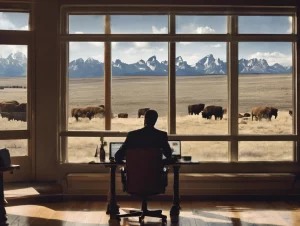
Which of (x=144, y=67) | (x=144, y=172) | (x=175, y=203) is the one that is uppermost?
(x=144, y=67)

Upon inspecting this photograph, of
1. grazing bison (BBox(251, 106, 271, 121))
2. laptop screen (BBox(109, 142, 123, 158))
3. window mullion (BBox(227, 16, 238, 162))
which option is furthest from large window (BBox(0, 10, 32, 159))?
grazing bison (BBox(251, 106, 271, 121))

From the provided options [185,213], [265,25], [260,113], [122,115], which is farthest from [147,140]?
[265,25]

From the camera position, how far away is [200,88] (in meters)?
8.05

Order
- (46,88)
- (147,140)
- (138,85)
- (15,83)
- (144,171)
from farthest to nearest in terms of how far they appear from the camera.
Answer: (138,85) → (15,83) → (46,88) → (147,140) → (144,171)

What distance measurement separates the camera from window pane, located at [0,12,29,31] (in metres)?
7.82

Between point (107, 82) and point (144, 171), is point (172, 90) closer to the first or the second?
point (107, 82)

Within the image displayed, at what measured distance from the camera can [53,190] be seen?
7.38 metres

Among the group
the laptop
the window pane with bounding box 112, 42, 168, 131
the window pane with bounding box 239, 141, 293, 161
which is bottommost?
the window pane with bounding box 239, 141, 293, 161

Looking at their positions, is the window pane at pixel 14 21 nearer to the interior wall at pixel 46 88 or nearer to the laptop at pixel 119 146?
the interior wall at pixel 46 88

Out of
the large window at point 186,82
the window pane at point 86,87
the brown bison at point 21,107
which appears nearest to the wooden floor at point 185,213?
the large window at point 186,82

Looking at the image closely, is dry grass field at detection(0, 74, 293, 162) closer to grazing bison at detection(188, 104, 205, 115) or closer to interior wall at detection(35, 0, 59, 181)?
grazing bison at detection(188, 104, 205, 115)

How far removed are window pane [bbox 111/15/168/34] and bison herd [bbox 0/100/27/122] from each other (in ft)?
6.32

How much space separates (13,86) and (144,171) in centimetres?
328

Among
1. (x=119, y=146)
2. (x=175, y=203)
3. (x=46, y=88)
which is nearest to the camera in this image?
(x=175, y=203)
